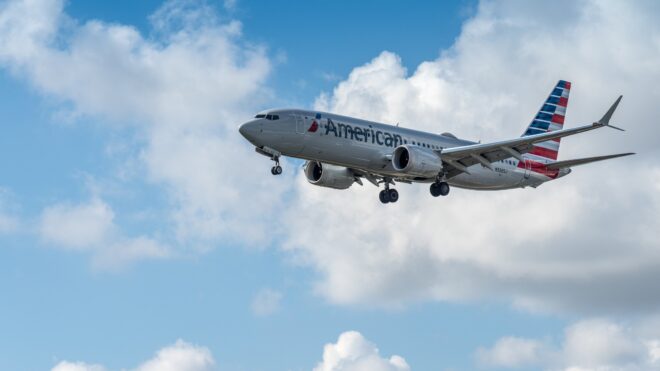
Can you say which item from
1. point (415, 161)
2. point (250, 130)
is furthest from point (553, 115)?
point (250, 130)

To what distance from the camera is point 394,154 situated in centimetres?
6284

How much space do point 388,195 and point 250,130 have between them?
1296 cm

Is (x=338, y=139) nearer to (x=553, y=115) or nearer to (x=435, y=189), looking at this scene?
(x=435, y=189)

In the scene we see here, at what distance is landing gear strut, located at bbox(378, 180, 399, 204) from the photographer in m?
68.2

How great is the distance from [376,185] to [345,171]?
7.38 feet

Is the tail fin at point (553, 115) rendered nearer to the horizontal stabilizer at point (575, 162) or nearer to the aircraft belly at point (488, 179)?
the horizontal stabilizer at point (575, 162)

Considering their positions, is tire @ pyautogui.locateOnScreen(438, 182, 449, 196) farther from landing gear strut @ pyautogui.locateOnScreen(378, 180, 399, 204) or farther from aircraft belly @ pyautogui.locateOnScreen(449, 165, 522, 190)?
landing gear strut @ pyautogui.locateOnScreen(378, 180, 399, 204)

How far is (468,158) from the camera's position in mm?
66312

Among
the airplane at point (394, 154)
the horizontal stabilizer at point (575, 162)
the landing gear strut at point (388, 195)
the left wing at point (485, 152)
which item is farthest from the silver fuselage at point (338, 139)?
the horizontal stabilizer at point (575, 162)

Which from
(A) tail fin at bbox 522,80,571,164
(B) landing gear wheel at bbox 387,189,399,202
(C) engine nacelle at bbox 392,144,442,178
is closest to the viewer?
(C) engine nacelle at bbox 392,144,442,178

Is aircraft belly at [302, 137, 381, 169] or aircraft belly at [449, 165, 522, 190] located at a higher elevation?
aircraft belly at [449, 165, 522, 190]

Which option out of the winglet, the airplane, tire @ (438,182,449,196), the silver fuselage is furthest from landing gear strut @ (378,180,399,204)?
the winglet

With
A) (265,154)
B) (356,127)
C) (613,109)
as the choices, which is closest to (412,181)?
(356,127)

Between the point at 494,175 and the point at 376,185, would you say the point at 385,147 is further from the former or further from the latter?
the point at 494,175
